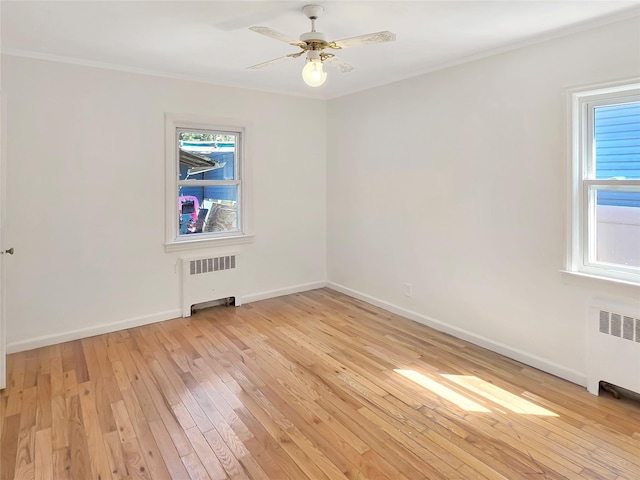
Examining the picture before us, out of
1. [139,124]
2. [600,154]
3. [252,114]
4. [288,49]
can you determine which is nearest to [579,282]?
[600,154]

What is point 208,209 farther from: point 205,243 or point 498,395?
point 498,395

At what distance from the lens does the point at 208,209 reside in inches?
178

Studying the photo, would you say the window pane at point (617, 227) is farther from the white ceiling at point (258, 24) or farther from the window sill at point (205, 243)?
the window sill at point (205, 243)

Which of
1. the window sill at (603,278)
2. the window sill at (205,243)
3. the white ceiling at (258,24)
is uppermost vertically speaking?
the white ceiling at (258,24)

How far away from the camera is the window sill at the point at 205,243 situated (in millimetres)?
4137

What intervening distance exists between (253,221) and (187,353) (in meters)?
1.81

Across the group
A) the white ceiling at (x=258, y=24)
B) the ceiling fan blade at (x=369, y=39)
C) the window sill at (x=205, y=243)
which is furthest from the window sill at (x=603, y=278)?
the window sill at (x=205, y=243)

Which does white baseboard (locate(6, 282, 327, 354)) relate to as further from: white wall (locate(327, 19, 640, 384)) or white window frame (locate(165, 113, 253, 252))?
white wall (locate(327, 19, 640, 384))

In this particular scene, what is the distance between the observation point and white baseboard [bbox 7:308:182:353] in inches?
134

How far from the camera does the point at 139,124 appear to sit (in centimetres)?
384

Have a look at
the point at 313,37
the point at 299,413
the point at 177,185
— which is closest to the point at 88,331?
the point at 177,185

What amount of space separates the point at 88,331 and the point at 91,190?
1326 mm

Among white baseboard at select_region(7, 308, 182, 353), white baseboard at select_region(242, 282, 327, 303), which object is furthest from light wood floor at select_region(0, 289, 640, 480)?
white baseboard at select_region(242, 282, 327, 303)

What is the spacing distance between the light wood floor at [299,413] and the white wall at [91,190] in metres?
0.41
